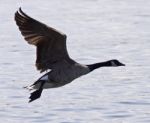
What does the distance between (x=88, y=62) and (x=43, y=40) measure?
213 inches

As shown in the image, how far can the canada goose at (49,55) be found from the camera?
33.7 feet

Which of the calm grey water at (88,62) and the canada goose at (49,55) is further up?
the canada goose at (49,55)

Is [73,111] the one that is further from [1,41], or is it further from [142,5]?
[142,5]

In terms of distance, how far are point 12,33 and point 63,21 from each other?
1.82 meters

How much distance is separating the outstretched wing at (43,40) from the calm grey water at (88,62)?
4.46 ft

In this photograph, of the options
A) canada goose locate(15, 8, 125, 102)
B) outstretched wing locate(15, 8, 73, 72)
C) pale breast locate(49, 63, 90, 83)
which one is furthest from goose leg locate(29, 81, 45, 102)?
outstretched wing locate(15, 8, 73, 72)

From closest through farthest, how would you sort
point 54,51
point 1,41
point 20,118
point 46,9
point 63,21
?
point 54,51 < point 20,118 < point 1,41 < point 63,21 < point 46,9

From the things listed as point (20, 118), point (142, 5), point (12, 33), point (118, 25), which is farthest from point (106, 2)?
point (20, 118)

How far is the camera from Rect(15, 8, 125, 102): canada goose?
10258 mm

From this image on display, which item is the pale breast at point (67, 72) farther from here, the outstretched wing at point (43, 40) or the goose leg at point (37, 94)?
the goose leg at point (37, 94)

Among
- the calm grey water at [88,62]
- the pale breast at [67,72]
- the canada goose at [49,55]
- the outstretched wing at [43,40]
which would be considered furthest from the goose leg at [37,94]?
the calm grey water at [88,62]

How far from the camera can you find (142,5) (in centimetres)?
2223

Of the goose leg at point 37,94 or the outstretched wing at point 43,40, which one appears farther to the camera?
the goose leg at point 37,94

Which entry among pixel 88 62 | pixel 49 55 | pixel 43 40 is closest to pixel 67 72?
pixel 49 55
